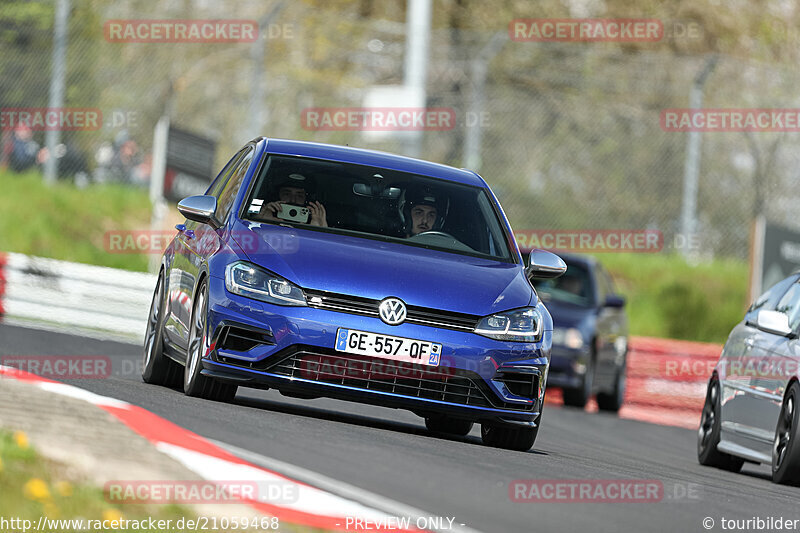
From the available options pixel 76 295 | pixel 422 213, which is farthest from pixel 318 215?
pixel 76 295

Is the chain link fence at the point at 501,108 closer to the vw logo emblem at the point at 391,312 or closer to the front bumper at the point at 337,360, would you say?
the front bumper at the point at 337,360

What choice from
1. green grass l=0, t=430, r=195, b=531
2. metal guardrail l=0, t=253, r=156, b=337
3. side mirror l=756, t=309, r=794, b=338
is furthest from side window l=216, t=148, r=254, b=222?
metal guardrail l=0, t=253, r=156, b=337

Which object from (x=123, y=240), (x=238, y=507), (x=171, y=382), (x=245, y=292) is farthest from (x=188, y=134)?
(x=238, y=507)

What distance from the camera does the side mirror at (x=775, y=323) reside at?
10633 millimetres

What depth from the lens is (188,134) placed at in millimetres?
23688

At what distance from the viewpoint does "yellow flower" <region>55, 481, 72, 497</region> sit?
5418 mm

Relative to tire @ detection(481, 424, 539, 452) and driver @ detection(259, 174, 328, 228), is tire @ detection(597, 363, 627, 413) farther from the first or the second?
driver @ detection(259, 174, 328, 228)

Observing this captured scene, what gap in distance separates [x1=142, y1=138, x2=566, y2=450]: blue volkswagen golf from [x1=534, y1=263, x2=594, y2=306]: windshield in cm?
912

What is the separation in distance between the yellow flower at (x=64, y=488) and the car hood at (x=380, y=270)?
363 centimetres

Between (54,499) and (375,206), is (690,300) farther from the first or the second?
(54,499)

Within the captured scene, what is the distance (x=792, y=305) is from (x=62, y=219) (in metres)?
16.8

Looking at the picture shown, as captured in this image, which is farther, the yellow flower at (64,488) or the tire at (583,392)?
the tire at (583,392)

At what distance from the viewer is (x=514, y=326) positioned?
9.38m

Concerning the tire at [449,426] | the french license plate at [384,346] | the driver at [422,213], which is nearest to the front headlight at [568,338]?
the tire at [449,426]
